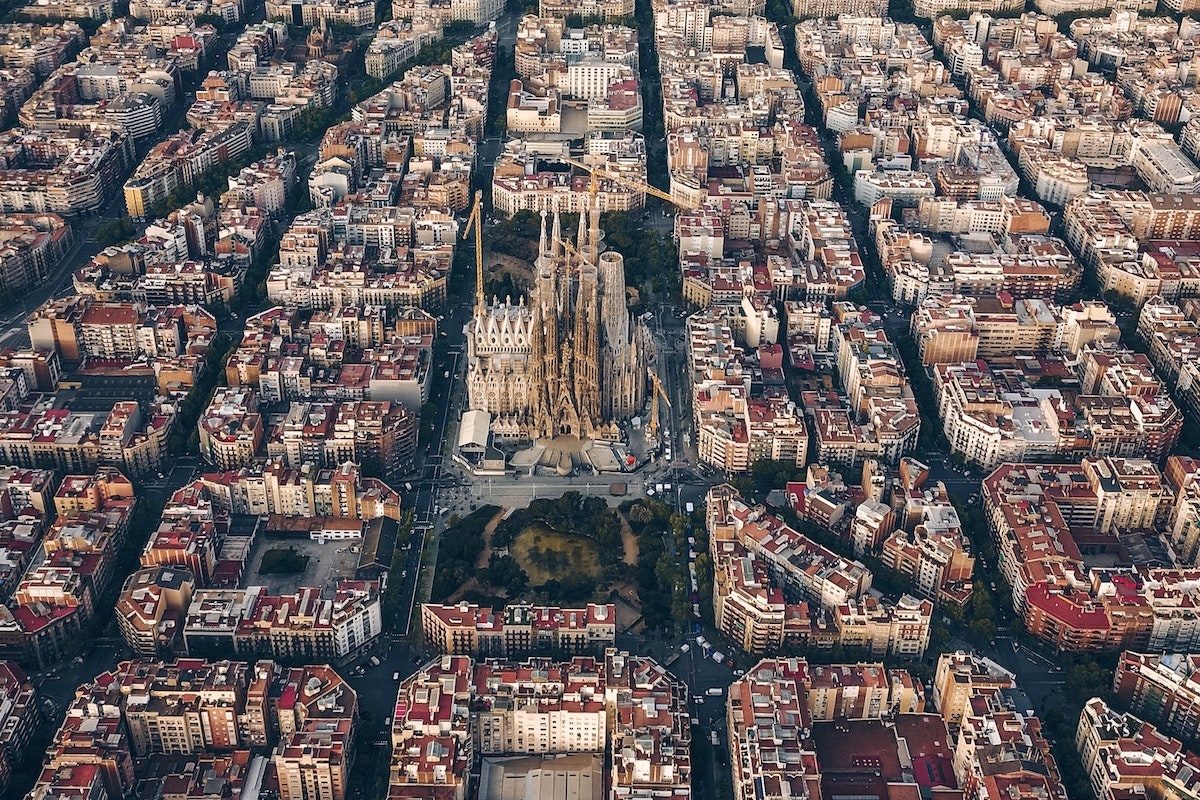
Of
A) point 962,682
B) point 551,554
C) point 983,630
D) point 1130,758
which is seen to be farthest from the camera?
point 551,554

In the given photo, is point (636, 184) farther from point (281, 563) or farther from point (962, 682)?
point (962, 682)

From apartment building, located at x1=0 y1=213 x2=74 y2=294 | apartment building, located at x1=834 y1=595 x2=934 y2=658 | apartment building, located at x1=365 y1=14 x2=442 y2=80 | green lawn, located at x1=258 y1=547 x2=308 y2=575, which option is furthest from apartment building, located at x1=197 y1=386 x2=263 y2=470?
apartment building, located at x1=365 y1=14 x2=442 y2=80

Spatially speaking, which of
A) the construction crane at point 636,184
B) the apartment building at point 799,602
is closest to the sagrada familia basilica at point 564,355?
the apartment building at point 799,602

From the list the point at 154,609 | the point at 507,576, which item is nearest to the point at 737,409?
the point at 507,576

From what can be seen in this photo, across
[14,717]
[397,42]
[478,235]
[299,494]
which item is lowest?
[14,717]

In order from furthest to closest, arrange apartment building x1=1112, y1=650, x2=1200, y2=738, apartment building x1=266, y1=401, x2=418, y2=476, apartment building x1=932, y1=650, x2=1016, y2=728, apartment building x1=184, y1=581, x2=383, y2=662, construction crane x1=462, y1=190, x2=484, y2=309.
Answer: construction crane x1=462, y1=190, x2=484, y2=309, apartment building x1=266, y1=401, x2=418, y2=476, apartment building x1=184, y1=581, x2=383, y2=662, apartment building x1=1112, y1=650, x2=1200, y2=738, apartment building x1=932, y1=650, x2=1016, y2=728

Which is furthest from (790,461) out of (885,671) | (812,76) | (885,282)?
(812,76)

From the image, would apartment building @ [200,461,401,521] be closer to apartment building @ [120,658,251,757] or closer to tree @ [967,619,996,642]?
apartment building @ [120,658,251,757]
